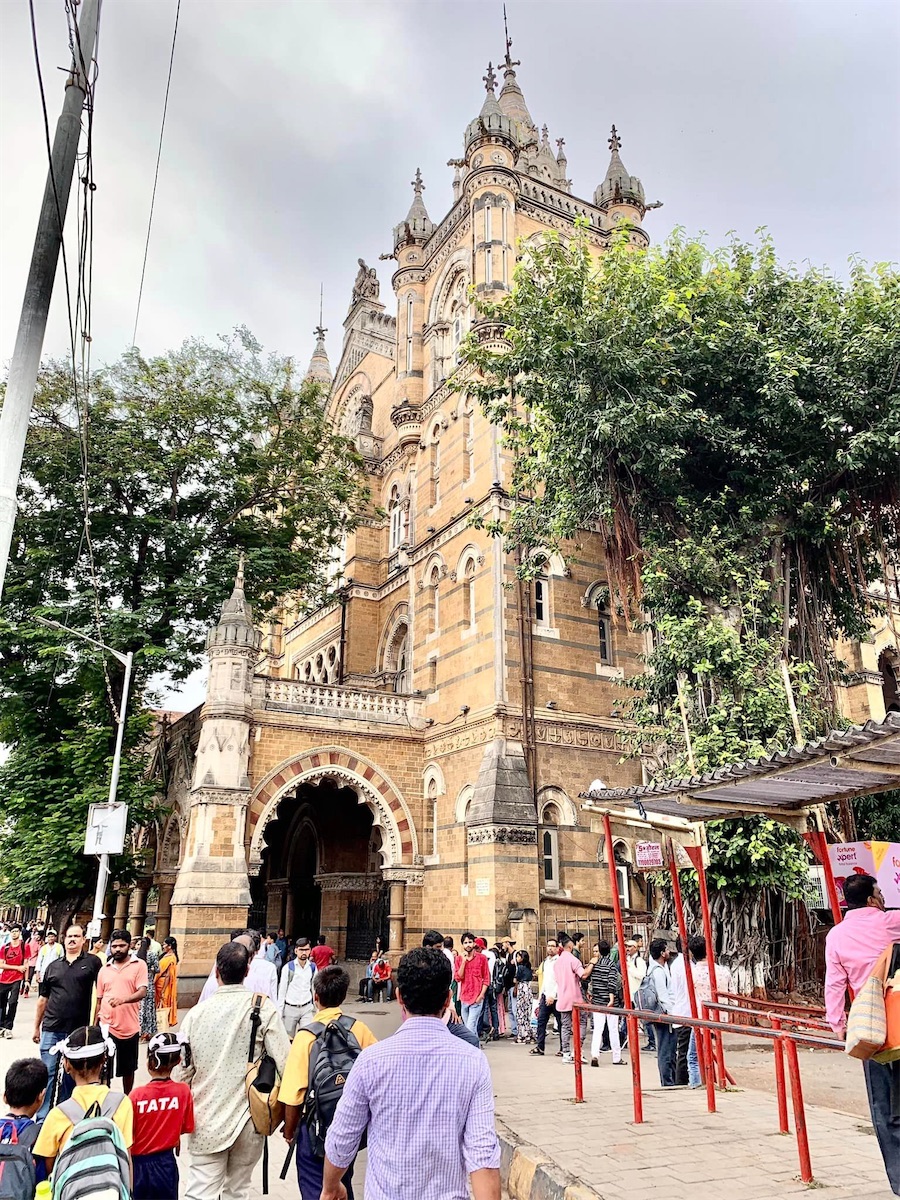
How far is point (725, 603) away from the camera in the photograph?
14234 mm

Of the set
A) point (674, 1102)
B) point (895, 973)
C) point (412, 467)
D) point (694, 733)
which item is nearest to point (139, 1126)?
point (895, 973)

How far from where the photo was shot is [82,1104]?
3.57m

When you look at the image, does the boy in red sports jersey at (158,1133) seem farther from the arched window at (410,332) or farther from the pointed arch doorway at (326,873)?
the arched window at (410,332)

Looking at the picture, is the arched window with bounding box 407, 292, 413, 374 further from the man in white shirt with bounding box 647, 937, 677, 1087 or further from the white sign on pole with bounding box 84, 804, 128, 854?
the man in white shirt with bounding box 647, 937, 677, 1087

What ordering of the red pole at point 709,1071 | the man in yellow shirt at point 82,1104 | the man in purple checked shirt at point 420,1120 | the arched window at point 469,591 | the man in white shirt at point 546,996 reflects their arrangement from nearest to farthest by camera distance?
→ 1. the man in purple checked shirt at point 420,1120
2. the man in yellow shirt at point 82,1104
3. the red pole at point 709,1071
4. the man in white shirt at point 546,996
5. the arched window at point 469,591

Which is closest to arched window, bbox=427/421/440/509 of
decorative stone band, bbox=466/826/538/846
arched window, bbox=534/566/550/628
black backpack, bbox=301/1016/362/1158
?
arched window, bbox=534/566/550/628

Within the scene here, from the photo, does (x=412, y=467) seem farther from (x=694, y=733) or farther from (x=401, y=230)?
(x=694, y=733)

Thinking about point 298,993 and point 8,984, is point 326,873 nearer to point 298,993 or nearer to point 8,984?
point 8,984

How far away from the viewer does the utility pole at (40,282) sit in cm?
567

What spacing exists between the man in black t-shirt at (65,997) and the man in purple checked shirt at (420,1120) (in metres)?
→ 5.42

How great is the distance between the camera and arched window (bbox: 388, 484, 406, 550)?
2570 centimetres

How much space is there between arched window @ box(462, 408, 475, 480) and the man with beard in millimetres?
15202

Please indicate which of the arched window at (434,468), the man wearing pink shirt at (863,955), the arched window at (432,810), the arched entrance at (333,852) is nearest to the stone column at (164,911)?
the arched entrance at (333,852)

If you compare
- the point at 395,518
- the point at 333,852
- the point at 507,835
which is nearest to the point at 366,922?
the point at 333,852
